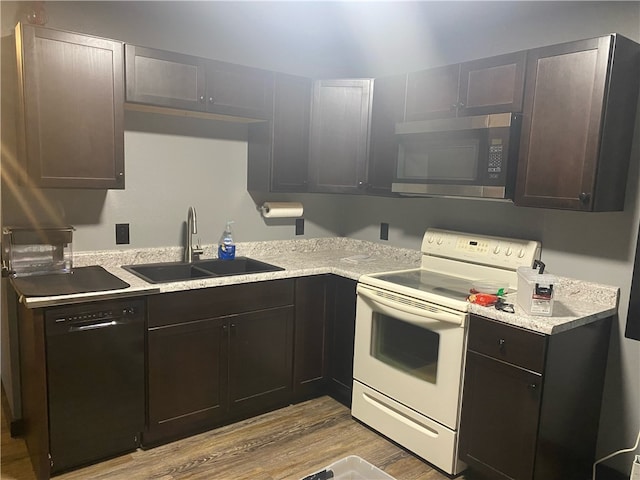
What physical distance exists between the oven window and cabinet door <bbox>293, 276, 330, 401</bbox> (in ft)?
1.38

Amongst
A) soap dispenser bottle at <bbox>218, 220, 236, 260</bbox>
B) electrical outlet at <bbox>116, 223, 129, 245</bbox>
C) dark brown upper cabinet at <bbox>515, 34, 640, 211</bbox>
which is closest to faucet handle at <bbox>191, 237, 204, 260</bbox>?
soap dispenser bottle at <bbox>218, 220, 236, 260</bbox>

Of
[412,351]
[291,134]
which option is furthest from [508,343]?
[291,134]

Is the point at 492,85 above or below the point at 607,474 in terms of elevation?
above

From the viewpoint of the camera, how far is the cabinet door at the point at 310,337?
2934 millimetres

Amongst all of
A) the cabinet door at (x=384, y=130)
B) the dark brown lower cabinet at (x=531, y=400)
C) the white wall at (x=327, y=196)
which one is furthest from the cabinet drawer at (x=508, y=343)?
the cabinet door at (x=384, y=130)

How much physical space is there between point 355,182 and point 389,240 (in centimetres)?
53

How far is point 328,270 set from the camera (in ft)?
9.82

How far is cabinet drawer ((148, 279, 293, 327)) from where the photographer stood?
2393mm

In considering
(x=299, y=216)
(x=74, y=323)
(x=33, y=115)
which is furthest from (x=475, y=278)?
(x=33, y=115)

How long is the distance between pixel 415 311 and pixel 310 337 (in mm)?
833

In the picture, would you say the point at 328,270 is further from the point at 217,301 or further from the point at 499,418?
the point at 499,418

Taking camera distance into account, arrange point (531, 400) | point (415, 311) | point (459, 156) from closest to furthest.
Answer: point (531, 400)
point (415, 311)
point (459, 156)

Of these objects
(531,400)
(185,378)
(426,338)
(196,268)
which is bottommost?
(185,378)

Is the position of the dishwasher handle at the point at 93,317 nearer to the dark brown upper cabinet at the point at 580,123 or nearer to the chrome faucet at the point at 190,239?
the chrome faucet at the point at 190,239
